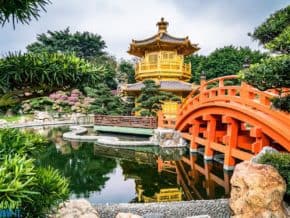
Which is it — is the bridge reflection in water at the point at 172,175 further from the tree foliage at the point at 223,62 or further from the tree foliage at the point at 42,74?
the tree foliage at the point at 223,62

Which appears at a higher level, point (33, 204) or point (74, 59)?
point (74, 59)

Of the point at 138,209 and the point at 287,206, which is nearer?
the point at 287,206

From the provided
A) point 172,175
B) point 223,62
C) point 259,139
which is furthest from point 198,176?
point 223,62

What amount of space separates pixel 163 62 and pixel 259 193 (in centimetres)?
1614

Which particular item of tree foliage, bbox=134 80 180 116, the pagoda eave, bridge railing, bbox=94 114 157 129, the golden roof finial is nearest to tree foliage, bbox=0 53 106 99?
bridge railing, bbox=94 114 157 129

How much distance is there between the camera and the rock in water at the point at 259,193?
450 cm

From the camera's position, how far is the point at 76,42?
37.7 m

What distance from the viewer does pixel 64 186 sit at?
200cm

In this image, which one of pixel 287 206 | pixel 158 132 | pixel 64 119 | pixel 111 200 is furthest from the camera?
pixel 64 119

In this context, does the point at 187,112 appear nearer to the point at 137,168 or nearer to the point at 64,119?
the point at 137,168

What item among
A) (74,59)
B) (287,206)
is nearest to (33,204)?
(74,59)

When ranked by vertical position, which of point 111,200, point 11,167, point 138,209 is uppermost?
point 11,167

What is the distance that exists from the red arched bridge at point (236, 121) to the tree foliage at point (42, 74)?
492cm

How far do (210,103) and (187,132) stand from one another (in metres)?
4.26
